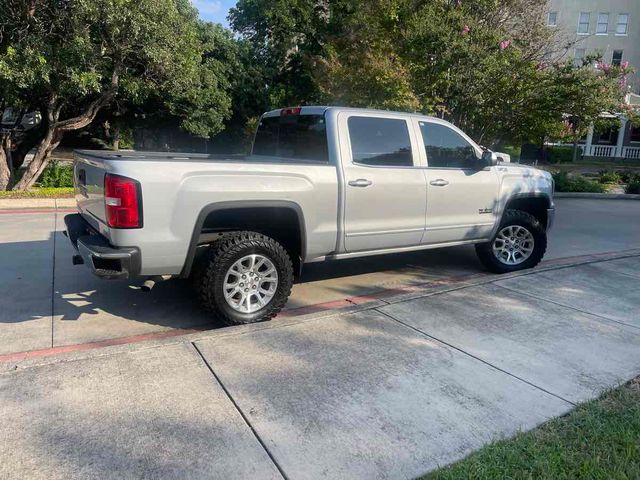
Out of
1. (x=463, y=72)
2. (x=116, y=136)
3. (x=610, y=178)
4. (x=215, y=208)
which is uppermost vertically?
(x=463, y=72)

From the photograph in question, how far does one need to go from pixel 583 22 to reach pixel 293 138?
4017 cm

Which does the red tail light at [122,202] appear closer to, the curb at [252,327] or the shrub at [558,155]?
the curb at [252,327]

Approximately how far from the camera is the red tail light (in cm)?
377

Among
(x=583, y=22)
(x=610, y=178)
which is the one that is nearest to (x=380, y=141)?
(x=610, y=178)

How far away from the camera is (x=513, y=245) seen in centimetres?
659

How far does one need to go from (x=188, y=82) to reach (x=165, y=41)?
1775 millimetres

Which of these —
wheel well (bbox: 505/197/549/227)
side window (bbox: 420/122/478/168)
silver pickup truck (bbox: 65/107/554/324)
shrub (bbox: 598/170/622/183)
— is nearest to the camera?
silver pickup truck (bbox: 65/107/554/324)

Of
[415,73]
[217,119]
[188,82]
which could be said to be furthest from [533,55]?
[217,119]

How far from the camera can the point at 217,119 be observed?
1812cm

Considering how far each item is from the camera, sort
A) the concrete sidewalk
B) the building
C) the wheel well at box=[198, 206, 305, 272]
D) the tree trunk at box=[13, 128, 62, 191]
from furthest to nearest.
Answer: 1. the building
2. the tree trunk at box=[13, 128, 62, 191]
3. the wheel well at box=[198, 206, 305, 272]
4. the concrete sidewalk

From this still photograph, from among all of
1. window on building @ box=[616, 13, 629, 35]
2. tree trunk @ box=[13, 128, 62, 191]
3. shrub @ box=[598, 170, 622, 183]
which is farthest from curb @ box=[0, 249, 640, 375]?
window on building @ box=[616, 13, 629, 35]

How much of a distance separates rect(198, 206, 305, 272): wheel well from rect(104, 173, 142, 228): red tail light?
590 mm

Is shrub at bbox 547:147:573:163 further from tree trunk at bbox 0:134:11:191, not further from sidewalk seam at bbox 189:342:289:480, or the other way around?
sidewalk seam at bbox 189:342:289:480

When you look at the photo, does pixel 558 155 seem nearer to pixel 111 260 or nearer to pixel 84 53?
pixel 84 53
